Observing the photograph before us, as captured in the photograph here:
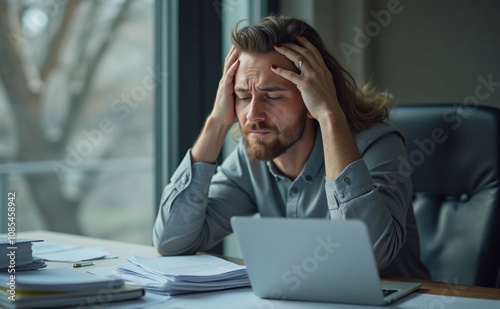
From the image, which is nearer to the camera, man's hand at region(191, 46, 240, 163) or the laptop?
the laptop

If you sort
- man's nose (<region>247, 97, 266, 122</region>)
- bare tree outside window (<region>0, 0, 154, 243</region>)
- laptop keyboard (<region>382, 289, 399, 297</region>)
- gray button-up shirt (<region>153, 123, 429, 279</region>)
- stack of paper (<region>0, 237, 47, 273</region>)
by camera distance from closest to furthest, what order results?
laptop keyboard (<region>382, 289, 399, 297</region>), stack of paper (<region>0, 237, 47, 273</region>), gray button-up shirt (<region>153, 123, 429, 279</region>), man's nose (<region>247, 97, 266, 122</region>), bare tree outside window (<region>0, 0, 154, 243</region>)

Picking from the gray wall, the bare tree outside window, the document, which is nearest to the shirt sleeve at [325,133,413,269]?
the document

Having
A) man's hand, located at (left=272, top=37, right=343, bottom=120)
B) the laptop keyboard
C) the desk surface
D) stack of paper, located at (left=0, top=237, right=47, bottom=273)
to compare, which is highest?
man's hand, located at (left=272, top=37, right=343, bottom=120)

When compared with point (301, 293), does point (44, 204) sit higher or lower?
lower

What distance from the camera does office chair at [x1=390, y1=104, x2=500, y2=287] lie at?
4.85ft

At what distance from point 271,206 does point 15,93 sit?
10.6 feet

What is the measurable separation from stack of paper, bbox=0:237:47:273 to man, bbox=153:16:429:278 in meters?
0.38

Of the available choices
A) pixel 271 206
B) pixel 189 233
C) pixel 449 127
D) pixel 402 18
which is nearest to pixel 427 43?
pixel 402 18

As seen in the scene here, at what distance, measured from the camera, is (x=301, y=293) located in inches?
39.2

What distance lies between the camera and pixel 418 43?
2.38m

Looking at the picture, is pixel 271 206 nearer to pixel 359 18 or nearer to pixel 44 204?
pixel 359 18

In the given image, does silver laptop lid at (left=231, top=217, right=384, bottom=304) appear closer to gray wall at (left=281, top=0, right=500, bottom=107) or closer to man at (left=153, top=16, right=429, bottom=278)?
man at (left=153, top=16, right=429, bottom=278)

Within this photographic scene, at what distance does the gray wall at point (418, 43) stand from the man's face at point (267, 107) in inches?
34.2

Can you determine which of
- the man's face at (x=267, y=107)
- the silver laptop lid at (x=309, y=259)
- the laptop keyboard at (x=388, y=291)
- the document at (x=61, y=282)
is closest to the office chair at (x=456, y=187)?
the man's face at (x=267, y=107)
